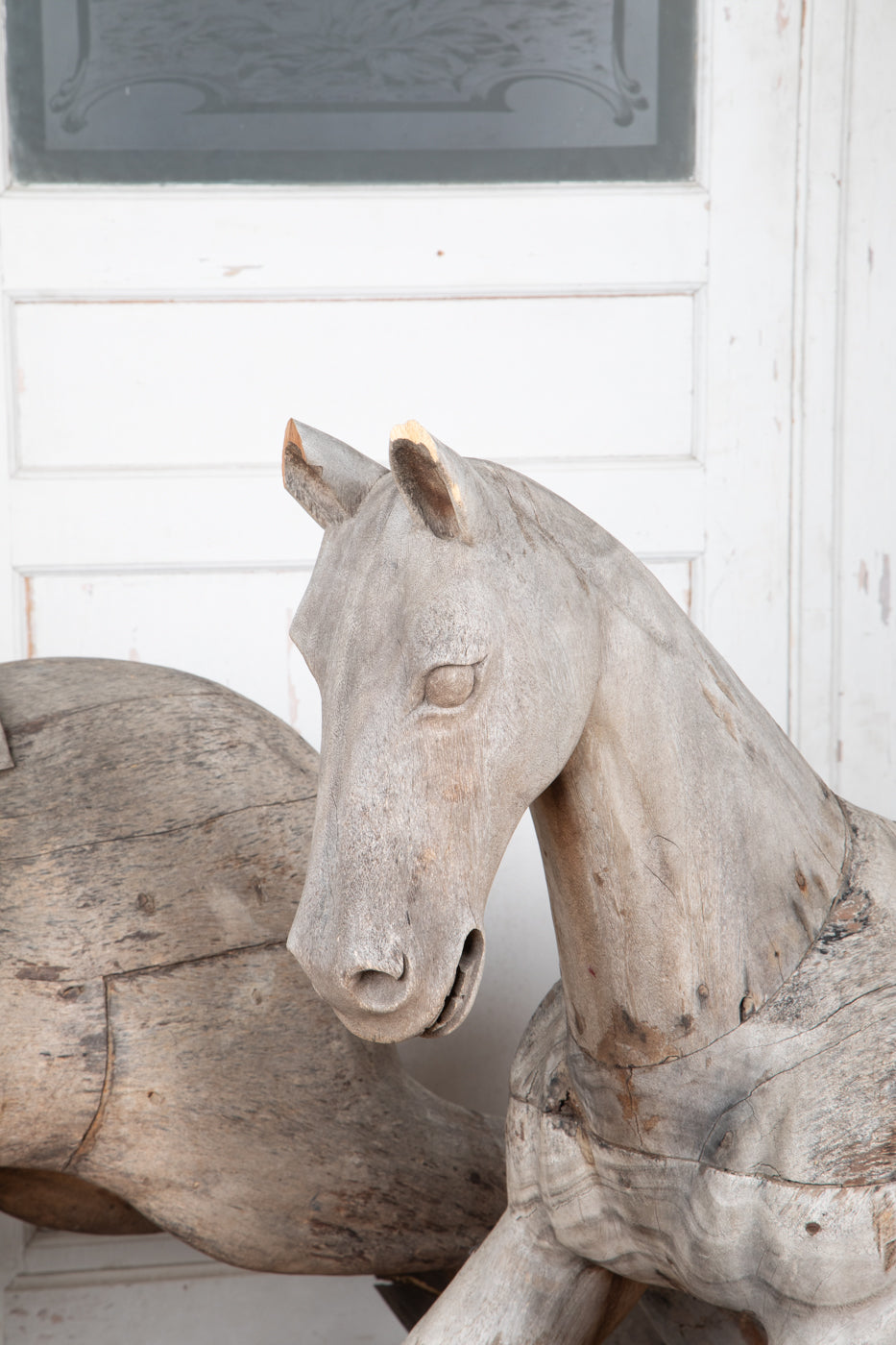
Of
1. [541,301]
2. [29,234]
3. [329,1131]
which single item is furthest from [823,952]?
[29,234]

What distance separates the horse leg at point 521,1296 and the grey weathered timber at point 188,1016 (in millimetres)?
210

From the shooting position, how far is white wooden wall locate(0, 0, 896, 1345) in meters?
1.50

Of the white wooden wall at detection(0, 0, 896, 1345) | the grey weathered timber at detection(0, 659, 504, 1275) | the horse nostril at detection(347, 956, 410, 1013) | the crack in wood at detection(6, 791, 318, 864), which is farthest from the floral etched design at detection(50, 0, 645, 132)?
the horse nostril at detection(347, 956, 410, 1013)

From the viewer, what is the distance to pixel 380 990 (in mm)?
608

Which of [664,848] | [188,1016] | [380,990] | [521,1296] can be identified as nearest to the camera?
[380,990]

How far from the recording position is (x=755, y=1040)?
0.72 metres

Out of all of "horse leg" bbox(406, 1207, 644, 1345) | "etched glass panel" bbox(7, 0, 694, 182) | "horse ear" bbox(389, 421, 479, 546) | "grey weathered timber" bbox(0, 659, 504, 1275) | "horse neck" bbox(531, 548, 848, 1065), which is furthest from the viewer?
"etched glass panel" bbox(7, 0, 694, 182)

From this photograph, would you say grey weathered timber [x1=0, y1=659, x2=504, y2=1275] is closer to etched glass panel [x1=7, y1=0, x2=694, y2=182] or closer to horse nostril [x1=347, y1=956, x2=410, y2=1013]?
horse nostril [x1=347, y1=956, x2=410, y2=1013]

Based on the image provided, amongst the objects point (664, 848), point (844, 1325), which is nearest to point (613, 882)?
point (664, 848)

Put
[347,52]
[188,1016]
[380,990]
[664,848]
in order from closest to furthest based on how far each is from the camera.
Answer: [380,990]
[664,848]
[188,1016]
[347,52]

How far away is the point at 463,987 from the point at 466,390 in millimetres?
1035

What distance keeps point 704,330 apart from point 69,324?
78cm

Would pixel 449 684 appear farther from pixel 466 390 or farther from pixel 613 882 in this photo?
pixel 466 390

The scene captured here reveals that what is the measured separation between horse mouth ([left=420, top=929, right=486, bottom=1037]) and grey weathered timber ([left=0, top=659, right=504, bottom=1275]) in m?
0.39
